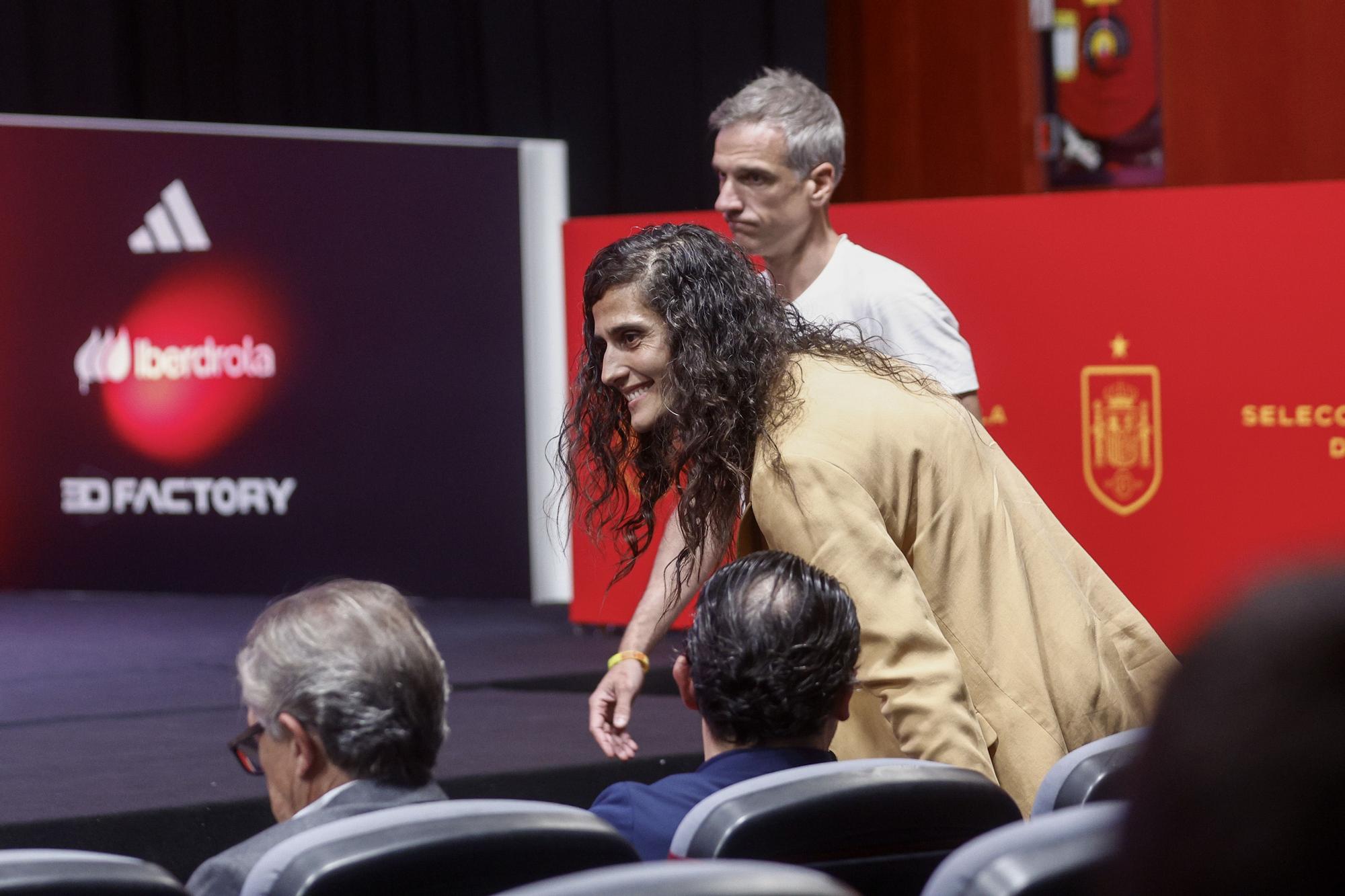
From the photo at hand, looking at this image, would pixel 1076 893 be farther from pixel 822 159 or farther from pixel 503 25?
pixel 503 25

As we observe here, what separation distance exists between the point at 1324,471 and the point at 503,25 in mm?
3950

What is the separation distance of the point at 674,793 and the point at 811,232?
1.52 meters

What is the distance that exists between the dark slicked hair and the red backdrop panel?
12.1 feet

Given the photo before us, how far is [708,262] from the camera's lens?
78.4 inches

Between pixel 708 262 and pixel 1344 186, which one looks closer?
pixel 708 262

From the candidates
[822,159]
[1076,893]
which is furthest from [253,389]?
[1076,893]

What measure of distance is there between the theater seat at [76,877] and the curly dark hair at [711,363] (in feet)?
2.63

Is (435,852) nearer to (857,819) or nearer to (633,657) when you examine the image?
(857,819)

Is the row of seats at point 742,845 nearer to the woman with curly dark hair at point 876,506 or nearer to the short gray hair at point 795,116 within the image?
the woman with curly dark hair at point 876,506

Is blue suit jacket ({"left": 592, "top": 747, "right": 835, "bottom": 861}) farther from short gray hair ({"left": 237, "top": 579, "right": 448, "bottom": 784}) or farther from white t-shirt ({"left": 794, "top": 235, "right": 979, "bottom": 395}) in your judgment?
white t-shirt ({"left": 794, "top": 235, "right": 979, "bottom": 395})


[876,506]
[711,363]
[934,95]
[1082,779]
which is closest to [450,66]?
[934,95]

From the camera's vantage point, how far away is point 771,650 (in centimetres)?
165

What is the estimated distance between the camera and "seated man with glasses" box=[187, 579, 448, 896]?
5.10 ft

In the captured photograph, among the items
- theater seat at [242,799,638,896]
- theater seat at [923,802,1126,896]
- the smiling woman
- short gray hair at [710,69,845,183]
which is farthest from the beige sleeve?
short gray hair at [710,69,845,183]
